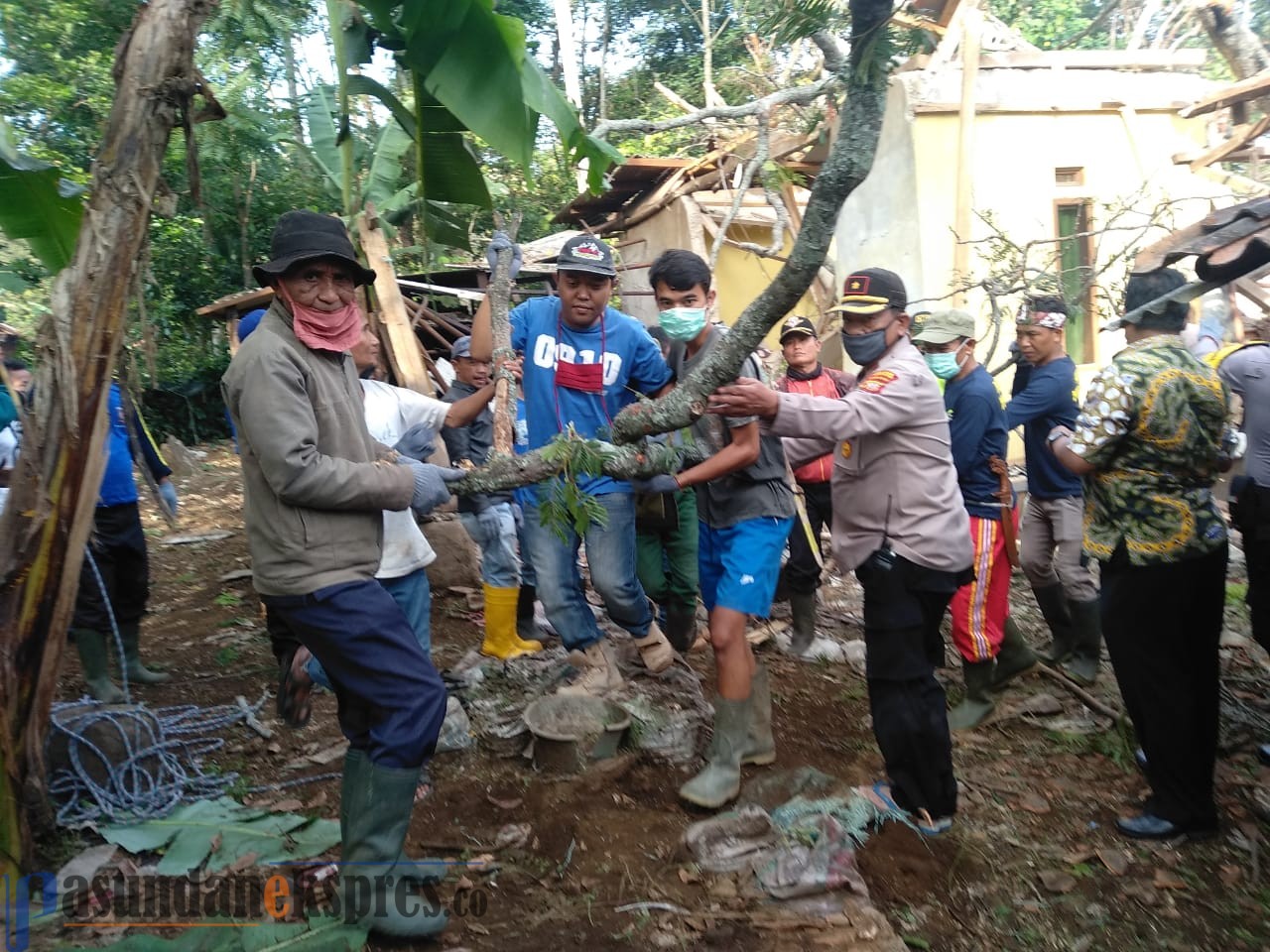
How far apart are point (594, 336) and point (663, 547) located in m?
1.24

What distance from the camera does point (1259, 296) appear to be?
912 cm

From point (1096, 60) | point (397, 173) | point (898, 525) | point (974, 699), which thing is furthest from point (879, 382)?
point (1096, 60)

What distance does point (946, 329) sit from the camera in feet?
15.2

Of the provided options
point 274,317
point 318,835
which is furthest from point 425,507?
point 318,835

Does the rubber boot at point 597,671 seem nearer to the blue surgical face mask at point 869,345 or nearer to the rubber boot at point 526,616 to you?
the rubber boot at point 526,616

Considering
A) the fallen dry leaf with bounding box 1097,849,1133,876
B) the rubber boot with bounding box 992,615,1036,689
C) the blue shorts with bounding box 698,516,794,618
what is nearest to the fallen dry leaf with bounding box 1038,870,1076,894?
the fallen dry leaf with bounding box 1097,849,1133,876

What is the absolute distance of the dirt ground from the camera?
2.84 meters

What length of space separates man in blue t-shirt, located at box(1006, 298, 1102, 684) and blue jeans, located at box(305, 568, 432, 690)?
3.09 m

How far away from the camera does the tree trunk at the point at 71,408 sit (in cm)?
300


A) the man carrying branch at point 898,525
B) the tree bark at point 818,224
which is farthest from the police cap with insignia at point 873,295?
the tree bark at point 818,224

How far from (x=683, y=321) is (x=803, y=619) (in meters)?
2.31

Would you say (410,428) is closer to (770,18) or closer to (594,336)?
(594,336)

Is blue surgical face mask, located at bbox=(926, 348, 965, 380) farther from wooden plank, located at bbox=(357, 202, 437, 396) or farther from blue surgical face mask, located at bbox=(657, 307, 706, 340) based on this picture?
wooden plank, located at bbox=(357, 202, 437, 396)

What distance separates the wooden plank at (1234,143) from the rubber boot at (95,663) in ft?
34.3
